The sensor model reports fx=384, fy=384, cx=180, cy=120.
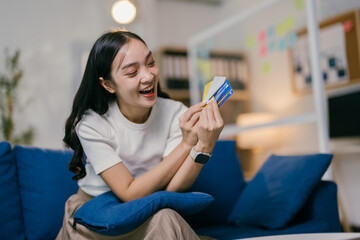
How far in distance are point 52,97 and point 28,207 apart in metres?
2.61

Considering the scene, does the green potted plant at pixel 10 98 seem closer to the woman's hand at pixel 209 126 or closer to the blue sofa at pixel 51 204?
the blue sofa at pixel 51 204

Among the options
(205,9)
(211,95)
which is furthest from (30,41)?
(211,95)

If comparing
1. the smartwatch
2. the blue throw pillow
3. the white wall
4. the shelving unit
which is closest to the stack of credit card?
the smartwatch

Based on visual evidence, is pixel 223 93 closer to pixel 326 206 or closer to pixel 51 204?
pixel 326 206

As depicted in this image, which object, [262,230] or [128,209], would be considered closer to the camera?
[128,209]

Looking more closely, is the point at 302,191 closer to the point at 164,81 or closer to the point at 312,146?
the point at 312,146

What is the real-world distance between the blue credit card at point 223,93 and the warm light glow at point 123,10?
10.4 feet

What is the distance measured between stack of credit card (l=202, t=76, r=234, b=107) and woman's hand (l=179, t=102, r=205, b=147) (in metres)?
0.04

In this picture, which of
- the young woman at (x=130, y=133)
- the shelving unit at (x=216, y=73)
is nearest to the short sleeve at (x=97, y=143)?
the young woman at (x=130, y=133)

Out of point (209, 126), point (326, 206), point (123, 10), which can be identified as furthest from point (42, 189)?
point (123, 10)

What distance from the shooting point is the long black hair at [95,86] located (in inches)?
53.4

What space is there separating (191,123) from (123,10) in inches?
125

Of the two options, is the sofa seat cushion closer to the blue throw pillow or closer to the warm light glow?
the blue throw pillow

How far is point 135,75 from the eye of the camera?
1344mm
